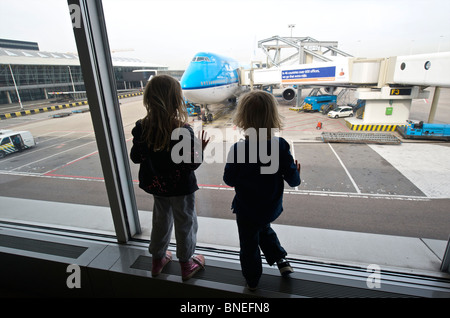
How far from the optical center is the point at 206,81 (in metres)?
8.34

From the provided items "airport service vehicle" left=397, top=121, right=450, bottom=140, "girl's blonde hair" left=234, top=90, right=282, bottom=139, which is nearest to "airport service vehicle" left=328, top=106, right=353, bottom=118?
"airport service vehicle" left=397, top=121, right=450, bottom=140

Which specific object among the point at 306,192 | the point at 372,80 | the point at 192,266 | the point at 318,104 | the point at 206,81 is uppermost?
the point at 206,81

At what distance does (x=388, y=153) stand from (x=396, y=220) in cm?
259

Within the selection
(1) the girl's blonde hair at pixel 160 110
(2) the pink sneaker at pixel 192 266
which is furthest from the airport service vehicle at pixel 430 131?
(1) the girl's blonde hair at pixel 160 110

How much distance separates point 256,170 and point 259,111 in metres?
0.30

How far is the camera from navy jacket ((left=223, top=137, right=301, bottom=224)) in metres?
1.15

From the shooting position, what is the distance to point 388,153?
15.5 ft

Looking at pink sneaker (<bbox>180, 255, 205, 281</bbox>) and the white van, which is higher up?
the white van

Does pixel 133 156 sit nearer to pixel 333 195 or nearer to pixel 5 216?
pixel 5 216

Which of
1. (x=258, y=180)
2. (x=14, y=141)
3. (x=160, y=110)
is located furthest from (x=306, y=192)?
(x=14, y=141)

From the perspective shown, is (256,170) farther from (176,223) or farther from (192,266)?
(192,266)

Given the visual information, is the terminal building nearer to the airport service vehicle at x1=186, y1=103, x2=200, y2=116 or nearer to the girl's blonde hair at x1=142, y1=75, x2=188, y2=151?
the girl's blonde hair at x1=142, y1=75, x2=188, y2=151
